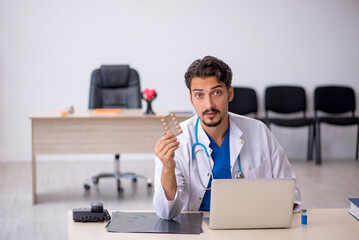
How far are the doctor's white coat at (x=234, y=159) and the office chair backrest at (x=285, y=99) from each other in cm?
404

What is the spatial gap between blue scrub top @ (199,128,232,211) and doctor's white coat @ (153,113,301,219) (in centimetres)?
2

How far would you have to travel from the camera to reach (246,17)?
6.50 metres

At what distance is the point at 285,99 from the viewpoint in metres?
6.46

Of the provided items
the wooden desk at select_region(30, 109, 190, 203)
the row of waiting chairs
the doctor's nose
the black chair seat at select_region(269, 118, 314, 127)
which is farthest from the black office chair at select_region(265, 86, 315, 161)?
the doctor's nose

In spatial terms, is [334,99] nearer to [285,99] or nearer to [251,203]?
[285,99]

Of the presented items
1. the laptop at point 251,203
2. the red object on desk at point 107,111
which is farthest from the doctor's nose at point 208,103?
the red object on desk at point 107,111

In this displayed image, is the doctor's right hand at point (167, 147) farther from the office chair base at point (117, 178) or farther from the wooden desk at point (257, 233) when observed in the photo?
the office chair base at point (117, 178)

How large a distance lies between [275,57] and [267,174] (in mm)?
4394

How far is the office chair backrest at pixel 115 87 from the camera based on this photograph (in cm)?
513

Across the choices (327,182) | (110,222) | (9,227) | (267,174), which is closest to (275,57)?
(327,182)

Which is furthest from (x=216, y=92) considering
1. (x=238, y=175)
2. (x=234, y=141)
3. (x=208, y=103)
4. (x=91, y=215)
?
(x=91, y=215)

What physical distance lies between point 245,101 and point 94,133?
2326 millimetres

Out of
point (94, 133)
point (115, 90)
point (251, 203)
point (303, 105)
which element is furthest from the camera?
point (303, 105)

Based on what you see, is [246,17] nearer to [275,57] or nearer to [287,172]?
[275,57]
